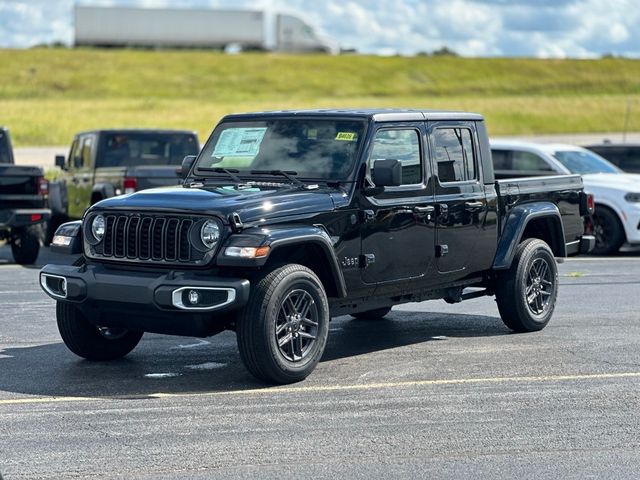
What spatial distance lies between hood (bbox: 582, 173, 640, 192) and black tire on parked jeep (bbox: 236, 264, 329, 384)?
34.0 ft

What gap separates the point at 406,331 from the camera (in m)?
10.6

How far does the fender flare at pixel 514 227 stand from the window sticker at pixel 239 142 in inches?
89.4

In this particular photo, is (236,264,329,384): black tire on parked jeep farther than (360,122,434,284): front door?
No

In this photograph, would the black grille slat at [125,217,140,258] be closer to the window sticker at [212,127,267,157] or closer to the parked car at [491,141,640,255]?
the window sticker at [212,127,267,157]

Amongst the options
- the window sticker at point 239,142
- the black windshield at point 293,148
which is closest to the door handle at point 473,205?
the black windshield at point 293,148

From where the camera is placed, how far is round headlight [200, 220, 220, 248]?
25.9ft

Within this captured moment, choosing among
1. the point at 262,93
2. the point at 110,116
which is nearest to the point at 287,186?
the point at 110,116

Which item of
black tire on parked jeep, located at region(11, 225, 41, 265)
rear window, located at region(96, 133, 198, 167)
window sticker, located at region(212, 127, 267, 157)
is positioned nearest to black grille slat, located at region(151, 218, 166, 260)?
window sticker, located at region(212, 127, 267, 157)

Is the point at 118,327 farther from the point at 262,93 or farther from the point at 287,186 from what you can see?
the point at 262,93

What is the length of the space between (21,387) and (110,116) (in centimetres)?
5313

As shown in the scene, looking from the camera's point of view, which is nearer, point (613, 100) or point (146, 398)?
point (146, 398)

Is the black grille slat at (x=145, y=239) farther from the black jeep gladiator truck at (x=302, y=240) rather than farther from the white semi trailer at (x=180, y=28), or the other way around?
the white semi trailer at (x=180, y=28)

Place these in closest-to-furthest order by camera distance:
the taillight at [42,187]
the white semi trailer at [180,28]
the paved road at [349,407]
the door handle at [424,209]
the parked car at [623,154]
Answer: the paved road at [349,407], the door handle at [424,209], the taillight at [42,187], the parked car at [623,154], the white semi trailer at [180,28]

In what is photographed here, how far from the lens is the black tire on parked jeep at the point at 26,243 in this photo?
16484mm
